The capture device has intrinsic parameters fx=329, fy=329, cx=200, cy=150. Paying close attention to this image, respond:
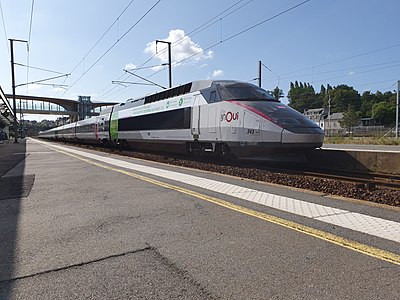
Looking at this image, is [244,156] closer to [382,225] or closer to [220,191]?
[220,191]

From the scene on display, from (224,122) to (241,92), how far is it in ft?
4.49

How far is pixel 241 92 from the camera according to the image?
12.2 metres

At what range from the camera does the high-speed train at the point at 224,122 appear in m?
10.4

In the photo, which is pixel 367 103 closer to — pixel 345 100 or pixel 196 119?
pixel 345 100

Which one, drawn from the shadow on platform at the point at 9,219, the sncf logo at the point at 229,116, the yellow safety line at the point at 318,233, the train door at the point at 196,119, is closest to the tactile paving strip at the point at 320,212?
the yellow safety line at the point at 318,233

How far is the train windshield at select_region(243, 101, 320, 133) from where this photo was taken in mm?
10344

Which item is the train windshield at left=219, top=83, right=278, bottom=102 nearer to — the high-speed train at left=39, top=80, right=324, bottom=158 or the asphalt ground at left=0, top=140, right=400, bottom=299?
the high-speed train at left=39, top=80, right=324, bottom=158

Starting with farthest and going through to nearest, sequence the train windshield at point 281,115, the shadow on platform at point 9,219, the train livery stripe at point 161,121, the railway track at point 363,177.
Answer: the train livery stripe at point 161,121 → the train windshield at point 281,115 → the railway track at point 363,177 → the shadow on platform at point 9,219

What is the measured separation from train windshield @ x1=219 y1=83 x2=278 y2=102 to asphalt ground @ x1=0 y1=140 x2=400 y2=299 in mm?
6202

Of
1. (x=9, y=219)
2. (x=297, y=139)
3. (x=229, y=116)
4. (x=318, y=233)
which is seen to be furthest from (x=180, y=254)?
(x=229, y=116)

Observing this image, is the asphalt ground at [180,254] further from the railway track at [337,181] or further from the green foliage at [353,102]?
the green foliage at [353,102]

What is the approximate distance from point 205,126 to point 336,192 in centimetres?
661

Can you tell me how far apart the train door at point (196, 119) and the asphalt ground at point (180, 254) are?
7211mm

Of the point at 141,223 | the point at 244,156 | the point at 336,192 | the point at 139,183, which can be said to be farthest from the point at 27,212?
the point at 244,156
